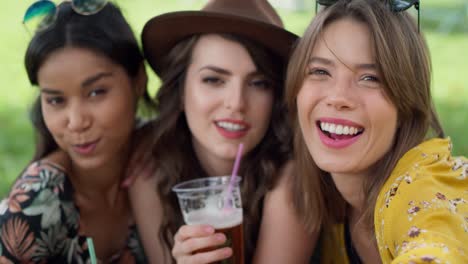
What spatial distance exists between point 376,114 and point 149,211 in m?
1.53

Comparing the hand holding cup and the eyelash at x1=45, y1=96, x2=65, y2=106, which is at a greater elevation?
the eyelash at x1=45, y1=96, x2=65, y2=106

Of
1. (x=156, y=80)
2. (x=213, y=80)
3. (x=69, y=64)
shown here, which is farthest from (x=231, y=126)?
(x=156, y=80)

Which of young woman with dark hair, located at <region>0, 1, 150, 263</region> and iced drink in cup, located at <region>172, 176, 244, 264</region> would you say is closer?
iced drink in cup, located at <region>172, 176, 244, 264</region>

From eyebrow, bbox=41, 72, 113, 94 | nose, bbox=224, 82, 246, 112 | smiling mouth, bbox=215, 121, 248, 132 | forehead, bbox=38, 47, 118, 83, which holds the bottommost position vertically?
smiling mouth, bbox=215, 121, 248, 132

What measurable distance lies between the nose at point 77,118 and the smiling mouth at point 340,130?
1265mm

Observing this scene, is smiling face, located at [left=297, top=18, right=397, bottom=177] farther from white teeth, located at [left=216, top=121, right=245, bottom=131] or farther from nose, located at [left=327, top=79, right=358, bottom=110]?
white teeth, located at [left=216, top=121, right=245, bottom=131]

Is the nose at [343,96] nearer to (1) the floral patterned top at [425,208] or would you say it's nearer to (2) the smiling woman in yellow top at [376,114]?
(2) the smiling woman in yellow top at [376,114]

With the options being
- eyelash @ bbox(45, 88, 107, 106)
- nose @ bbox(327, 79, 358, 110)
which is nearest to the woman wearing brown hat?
eyelash @ bbox(45, 88, 107, 106)

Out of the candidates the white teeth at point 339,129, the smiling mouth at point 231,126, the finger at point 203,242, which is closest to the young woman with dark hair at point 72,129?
the smiling mouth at point 231,126

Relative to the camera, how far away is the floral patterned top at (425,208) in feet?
6.63

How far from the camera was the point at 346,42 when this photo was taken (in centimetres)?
261

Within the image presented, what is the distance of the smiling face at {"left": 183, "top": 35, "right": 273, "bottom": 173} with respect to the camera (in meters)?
3.12

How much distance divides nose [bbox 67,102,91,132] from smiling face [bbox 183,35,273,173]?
537 mm

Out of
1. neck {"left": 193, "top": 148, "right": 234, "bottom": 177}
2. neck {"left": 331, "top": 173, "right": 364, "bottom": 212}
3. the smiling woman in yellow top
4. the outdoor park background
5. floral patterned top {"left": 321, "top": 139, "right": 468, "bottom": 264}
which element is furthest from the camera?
the outdoor park background
